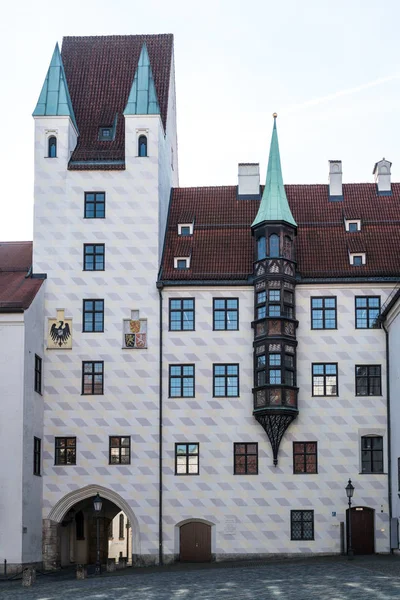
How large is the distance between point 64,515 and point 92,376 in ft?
19.6

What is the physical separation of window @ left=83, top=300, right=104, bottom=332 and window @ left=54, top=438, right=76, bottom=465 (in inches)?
190

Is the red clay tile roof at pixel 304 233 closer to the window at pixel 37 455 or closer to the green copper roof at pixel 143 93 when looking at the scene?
the green copper roof at pixel 143 93

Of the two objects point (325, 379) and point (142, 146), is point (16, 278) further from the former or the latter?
point (325, 379)

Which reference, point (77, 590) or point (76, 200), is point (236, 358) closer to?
point (76, 200)

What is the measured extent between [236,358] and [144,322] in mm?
4241

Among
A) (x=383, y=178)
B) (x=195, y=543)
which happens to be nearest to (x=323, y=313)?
(x=383, y=178)

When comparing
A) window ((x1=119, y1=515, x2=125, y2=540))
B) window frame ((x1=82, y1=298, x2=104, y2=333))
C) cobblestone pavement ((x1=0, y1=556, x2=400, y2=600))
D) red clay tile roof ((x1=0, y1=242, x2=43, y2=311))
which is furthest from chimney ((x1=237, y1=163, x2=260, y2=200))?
window ((x1=119, y1=515, x2=125, y2=540))

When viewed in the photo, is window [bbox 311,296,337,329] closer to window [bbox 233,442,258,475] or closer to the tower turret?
the tower turret

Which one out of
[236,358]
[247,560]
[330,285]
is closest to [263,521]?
[247,560]

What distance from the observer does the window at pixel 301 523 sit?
48.8 m

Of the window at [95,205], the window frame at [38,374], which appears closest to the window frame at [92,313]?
the window frame at [38,374]

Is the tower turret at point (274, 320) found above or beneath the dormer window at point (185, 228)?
beneath

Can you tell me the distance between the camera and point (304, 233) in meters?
52.7

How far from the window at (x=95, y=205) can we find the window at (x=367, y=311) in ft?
38.7
